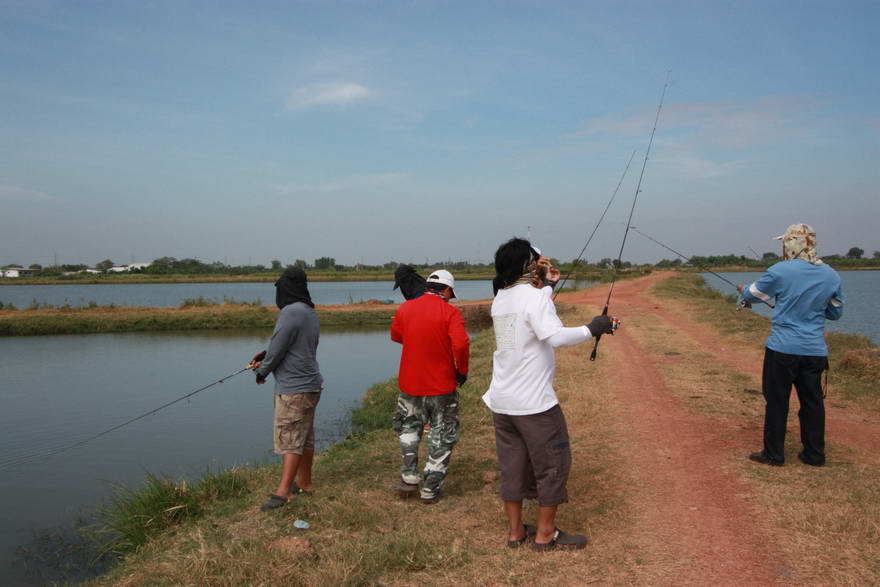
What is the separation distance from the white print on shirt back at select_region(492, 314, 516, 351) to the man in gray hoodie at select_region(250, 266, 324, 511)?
1.82 metres

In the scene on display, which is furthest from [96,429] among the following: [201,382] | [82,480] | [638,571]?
[638,571]

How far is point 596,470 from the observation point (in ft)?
17.8

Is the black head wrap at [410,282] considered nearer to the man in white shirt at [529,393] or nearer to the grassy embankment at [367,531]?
the man in white shirt at [529,393]

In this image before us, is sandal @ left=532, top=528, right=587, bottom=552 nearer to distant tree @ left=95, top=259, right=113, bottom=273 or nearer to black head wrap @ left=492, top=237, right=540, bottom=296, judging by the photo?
black head wrap @ left=492, top=237, right=540, bottom=296

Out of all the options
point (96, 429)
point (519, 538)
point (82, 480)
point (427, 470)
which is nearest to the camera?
point (519, 538)

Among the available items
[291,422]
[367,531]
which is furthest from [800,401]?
[291,422]

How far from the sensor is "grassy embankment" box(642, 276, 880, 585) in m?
3.60

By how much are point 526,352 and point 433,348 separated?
117 centimetres

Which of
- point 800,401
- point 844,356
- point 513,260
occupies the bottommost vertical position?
point 844,356

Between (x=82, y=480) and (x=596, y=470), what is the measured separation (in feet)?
22.9

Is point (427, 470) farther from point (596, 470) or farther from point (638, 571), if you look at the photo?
point (638, 571)

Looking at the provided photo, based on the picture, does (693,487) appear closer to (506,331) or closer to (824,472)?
(824,472)

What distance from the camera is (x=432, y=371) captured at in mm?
4809

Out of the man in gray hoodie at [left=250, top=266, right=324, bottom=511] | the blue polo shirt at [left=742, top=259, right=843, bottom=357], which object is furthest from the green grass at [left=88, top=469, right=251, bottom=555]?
the blue polo shirt at [left=742, top=259, right=843, bottom=357]
